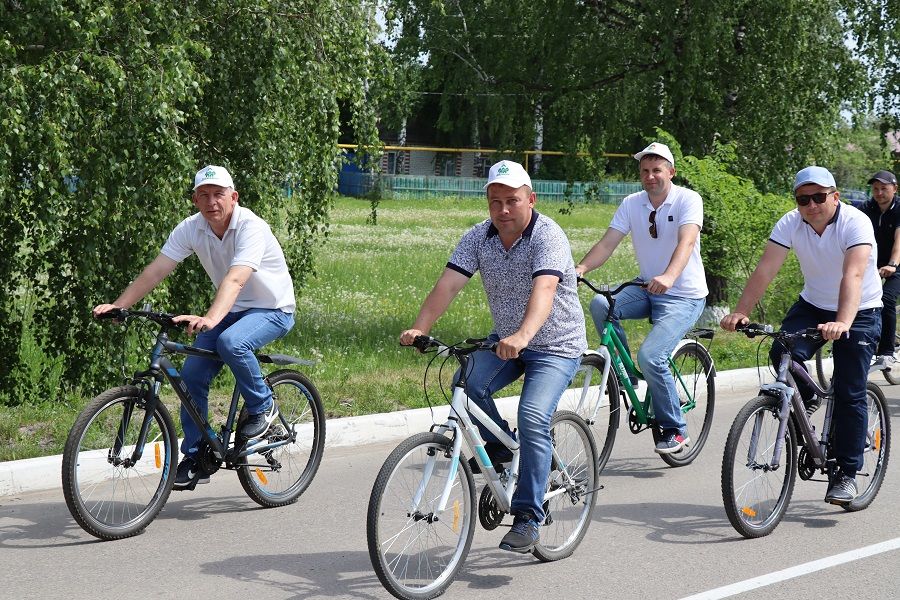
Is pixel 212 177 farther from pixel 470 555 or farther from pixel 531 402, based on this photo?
pixel 470 555

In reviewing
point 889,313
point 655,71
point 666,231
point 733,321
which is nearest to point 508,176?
point 733,321

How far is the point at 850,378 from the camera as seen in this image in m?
6.70

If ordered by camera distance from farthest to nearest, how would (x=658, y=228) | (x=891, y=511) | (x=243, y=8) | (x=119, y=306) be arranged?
(x=243, y=8) → (x=658, y=228) → (x=891, y=511) → (x=119, y=306)

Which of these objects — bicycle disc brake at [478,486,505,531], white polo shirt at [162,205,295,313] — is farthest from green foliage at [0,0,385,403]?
bicycle disc brake at [478,486,505,531]

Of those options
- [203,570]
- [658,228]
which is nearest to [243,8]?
[658,228]

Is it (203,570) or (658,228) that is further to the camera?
(658,228)

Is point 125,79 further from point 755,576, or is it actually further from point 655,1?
point 655,1

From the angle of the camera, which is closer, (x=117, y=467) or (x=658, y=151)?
(x=117, y=467)

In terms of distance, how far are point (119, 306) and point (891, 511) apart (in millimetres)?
4558

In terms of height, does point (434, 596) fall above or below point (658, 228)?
below

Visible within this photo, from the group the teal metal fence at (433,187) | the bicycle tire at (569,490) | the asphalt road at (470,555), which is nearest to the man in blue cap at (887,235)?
the asphalt road at (470,555)

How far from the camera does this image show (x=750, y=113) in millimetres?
16281

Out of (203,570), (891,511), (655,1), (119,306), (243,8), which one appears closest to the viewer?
(203,570)

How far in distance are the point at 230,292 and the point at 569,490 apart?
2.03 metres
